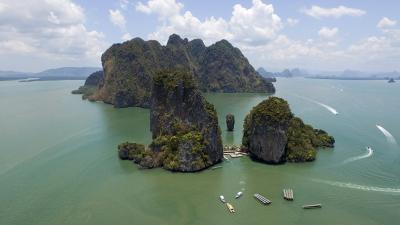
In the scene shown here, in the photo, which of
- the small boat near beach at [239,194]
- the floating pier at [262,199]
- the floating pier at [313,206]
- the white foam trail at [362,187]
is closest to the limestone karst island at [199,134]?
the white foam trail at [362,187]

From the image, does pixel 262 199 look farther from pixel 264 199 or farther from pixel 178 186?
pixel 178 186

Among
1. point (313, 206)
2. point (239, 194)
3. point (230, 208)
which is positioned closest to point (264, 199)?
point (239, 194)

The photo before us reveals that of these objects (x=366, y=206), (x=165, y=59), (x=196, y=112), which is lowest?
(x=366, y=206)

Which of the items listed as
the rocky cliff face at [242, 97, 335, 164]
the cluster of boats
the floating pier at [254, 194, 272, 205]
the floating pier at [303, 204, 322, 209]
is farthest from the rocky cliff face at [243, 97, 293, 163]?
the floating pier at [303, 204, 322, 209]

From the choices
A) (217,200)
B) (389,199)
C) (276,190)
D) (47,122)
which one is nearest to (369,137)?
(389,199)

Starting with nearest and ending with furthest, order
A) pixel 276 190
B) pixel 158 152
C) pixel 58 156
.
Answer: pixel 276 190
pixel 158 152
pixel 58 156

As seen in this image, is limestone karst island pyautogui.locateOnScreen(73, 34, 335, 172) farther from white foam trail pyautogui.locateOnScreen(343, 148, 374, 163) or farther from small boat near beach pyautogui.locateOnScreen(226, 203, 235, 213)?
small boat near beach pyautogui.locateOnScreen(226, 203, 235, 213)

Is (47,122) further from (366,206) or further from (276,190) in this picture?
(366,206)
